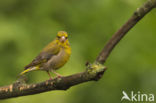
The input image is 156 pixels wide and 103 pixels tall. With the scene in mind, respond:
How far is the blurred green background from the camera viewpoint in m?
6.42

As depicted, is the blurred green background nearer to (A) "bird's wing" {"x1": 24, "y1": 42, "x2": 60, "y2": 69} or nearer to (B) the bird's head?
(A) "bird's wing" {"x1": 24, "y1": 42, "x2": 60, "y2": 69}

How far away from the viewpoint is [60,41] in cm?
546

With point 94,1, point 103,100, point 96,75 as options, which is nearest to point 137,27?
point 94,1

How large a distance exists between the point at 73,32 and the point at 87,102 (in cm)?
137

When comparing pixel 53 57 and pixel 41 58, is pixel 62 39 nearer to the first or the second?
pixel 53 57

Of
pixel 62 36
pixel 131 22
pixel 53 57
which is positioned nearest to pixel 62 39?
pixel 62 36

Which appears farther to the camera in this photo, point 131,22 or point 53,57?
point 53,57

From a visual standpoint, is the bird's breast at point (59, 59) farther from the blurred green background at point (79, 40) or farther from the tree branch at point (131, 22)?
the tree branch at point (131, 22)

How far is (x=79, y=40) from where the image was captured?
664 cm

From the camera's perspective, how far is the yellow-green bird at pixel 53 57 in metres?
5.20

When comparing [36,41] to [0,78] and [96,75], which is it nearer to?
[0,78]

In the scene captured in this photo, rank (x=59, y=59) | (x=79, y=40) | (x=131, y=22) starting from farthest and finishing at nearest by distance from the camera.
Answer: (x=79, y=40) → (x=59, y=59) → (x=131, y=22)

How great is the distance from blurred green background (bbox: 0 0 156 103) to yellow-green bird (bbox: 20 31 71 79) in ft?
2.87

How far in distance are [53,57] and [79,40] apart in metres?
1.39
